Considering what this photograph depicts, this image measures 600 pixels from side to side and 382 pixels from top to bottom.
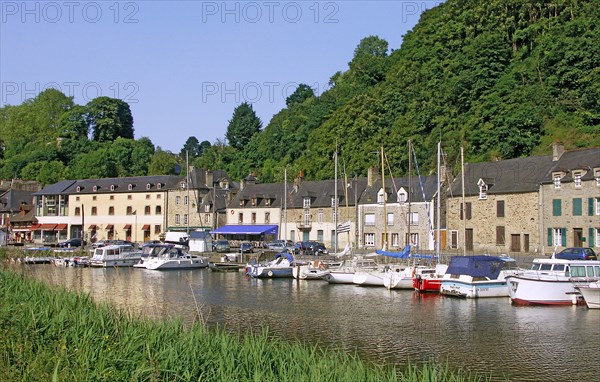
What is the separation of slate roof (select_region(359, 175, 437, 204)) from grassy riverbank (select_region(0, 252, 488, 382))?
44.4 meters

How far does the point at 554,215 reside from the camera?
4903 centimetres

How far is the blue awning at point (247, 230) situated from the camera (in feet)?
232

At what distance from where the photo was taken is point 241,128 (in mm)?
123688

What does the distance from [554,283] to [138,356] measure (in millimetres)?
23951

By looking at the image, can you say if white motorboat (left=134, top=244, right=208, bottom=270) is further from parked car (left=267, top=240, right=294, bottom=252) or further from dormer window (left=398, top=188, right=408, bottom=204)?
dormer window (left=398, top=188, right=408, bottom=204)

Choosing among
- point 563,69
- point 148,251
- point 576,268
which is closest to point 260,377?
point 576,268

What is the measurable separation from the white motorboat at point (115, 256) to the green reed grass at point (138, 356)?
138ft

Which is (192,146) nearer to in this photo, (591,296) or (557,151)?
(557,151)

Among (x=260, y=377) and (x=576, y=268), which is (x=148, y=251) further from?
(x=260, y=377)

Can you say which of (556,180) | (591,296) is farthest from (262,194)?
(591,296)

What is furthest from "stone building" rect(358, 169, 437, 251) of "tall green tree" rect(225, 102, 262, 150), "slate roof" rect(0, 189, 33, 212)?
"tall green tree" rect(225, 102, 262, 150)

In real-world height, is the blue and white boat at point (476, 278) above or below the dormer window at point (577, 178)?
below

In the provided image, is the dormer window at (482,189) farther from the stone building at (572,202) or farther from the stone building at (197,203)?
the stone building at (197,203)

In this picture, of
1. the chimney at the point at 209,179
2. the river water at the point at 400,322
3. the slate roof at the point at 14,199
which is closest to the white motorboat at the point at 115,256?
the river water at the point at 400,322
